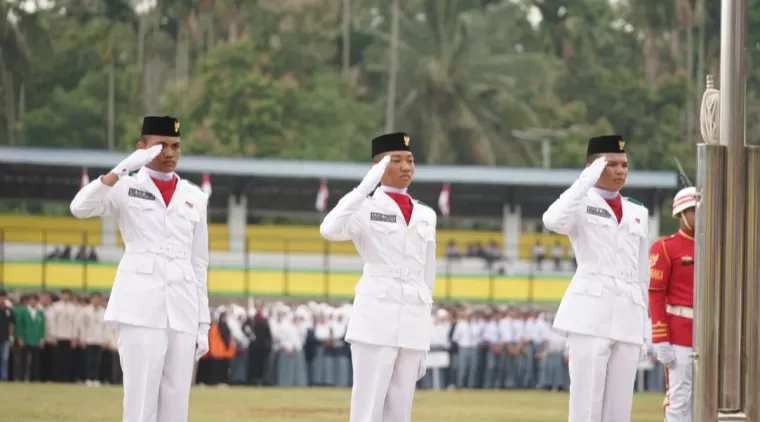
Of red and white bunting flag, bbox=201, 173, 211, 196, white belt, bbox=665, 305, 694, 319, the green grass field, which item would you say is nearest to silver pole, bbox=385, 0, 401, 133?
red and white bunting flag, bbox=201, 173, 211, 196

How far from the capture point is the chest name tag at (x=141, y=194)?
860 cm

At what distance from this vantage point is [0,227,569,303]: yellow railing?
Result: 3391cm

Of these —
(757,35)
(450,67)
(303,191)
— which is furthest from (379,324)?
(450,67)

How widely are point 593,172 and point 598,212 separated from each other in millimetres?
391

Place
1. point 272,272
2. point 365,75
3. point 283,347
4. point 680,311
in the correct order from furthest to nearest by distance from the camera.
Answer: point 365,75 → point 272,272 → point 283,347 → point 680,311

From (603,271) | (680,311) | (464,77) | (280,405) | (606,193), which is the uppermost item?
(464,77)

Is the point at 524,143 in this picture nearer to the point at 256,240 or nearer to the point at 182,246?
the point at 256,240

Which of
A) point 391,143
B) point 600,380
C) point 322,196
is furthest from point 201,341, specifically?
point 322,196

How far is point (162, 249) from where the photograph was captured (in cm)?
862

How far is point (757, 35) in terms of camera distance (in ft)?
167

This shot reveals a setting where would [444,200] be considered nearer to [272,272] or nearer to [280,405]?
[272,272]

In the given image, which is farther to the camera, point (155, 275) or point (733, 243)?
point (155, 275)

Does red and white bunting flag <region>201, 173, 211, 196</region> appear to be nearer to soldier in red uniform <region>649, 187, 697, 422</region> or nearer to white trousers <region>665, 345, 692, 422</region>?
soldier in red uniform <region>649, 187, 697, 422</region>

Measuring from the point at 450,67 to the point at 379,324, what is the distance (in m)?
47.8
